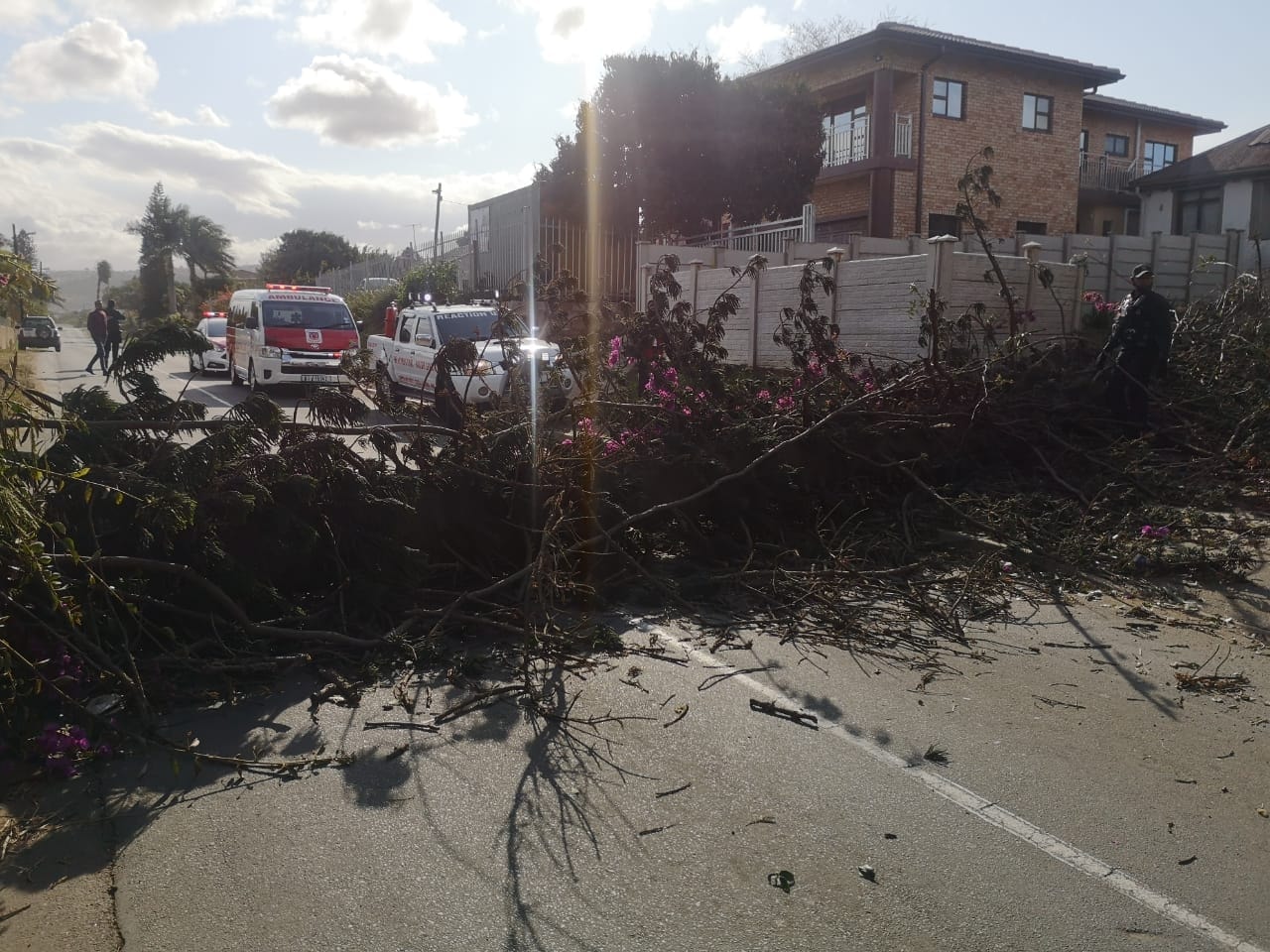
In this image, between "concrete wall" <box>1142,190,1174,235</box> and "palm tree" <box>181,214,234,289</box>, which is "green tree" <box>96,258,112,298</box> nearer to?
"palm tree" <box>181,214,234,289</box>

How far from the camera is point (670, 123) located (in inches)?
1158

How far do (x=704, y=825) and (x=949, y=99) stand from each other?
33.5 m

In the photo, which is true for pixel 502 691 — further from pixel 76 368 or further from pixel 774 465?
pixel 76 368

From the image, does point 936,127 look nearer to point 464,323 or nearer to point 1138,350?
point 464,323

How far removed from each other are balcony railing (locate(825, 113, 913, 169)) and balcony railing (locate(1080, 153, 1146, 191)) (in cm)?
1000

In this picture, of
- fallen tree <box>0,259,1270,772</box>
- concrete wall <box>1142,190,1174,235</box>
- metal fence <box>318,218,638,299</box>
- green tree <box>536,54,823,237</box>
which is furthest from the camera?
concrete wall <box>1142,190,1174,235</box>

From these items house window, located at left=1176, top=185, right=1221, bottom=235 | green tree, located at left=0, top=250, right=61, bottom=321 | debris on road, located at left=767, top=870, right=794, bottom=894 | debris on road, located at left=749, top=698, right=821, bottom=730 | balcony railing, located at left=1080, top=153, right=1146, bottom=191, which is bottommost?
debris on road, located at left=749, top=698, right=821, bottom=730

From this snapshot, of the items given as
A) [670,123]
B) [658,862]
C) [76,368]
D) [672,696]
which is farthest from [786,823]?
[76,368]

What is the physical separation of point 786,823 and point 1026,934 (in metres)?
0.96

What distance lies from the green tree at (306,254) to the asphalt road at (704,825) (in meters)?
80.8

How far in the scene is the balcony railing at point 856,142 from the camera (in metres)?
32.1


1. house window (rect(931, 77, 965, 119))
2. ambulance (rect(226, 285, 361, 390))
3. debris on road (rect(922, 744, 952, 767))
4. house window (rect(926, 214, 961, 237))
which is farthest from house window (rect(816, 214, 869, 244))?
debris on road (rect(922, 744, 952, 767))

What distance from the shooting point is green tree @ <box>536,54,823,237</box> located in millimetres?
29344

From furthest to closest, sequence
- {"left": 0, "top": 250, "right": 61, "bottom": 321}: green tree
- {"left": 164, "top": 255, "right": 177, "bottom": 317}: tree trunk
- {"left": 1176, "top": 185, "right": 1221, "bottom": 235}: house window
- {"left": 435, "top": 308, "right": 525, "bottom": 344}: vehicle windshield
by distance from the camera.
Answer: {"left": 164, "top": 255, "right": 177, "bottom": 317}: tree trunk, {"left": 1176, "top": 185, "right": 1221, "bottom": 235}: house window, {"left": 435, "top": 308, "right": 525, "bottom": 344}: vehicle windshield, {"left": 0, "top": 250, "right": 61, "bottom": 321}: green tree
